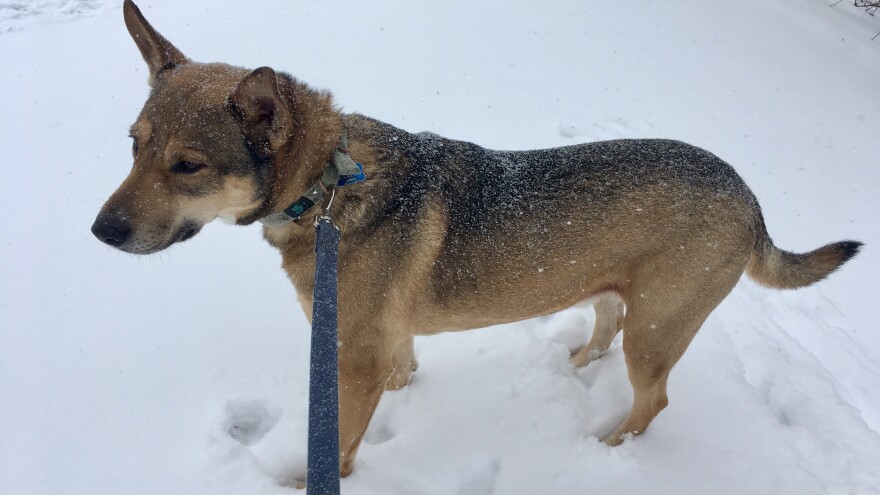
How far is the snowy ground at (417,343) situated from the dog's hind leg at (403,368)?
0.24 feet

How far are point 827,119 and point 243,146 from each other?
802 cm

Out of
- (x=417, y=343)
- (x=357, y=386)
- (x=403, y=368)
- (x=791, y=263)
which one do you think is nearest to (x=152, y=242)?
(x=357, y=386)

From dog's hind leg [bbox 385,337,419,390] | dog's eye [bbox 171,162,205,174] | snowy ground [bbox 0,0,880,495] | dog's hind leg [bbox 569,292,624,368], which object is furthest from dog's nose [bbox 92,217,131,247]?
dog's hind leg [bbox 569,292,624,368]

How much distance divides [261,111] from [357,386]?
4.94ft

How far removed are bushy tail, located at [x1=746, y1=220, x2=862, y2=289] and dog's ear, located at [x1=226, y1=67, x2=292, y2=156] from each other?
2.65 metres

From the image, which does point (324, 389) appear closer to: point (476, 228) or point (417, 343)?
point (476, 228)

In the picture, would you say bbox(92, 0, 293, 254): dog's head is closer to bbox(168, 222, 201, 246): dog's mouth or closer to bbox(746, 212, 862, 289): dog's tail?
bbox(168, 222, 201, 246): dog's mouth

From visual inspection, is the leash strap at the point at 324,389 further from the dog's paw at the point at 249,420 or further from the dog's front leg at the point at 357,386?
the dog's paw at the point at 249,420

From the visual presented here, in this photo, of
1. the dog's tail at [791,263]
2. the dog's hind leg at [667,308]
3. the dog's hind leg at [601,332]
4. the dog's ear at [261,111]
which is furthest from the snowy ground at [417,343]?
the dog's ear at [261,111]

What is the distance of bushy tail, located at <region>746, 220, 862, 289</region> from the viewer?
2889mm

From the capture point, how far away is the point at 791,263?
2926 millimetres

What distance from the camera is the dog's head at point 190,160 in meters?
2.12

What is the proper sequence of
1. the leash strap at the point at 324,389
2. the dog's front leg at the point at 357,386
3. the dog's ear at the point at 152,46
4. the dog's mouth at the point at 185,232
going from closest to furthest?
the leash strap at the point at 324,389, the dog's mouth at the point at 185,232, the dog's ear at the point at 152,46, the dog's front leg at the point at 357,386

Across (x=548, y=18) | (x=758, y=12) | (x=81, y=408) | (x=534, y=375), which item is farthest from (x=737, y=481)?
(x=758, y=12)
